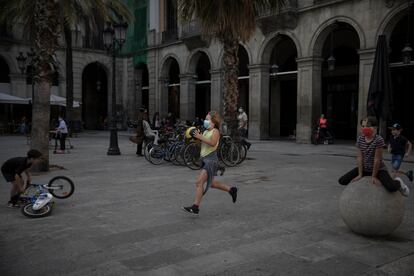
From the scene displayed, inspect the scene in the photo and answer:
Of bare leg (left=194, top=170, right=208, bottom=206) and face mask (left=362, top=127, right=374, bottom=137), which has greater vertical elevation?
face mask (left=362, top=127, right=374, bottom=137)

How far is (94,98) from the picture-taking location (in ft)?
131

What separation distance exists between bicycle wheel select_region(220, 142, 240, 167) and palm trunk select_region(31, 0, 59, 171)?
16.1ft

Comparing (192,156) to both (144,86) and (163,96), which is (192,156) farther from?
(144,86)

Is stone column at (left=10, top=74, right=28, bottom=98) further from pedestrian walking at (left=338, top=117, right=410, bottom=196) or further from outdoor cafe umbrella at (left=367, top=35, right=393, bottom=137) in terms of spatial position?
pedestrian walking at (left=338, top=117, right=410, bottom=196)

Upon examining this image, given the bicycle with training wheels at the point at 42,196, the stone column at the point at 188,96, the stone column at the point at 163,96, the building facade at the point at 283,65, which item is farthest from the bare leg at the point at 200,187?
the stone column at the point at 163,96

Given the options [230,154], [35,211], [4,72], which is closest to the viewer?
[35,211]

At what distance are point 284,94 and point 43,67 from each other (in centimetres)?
1953

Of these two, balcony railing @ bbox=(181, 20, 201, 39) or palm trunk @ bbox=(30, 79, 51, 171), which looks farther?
balcony railing @ bbox=(181, 20, 201, 39)

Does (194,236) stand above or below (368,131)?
below

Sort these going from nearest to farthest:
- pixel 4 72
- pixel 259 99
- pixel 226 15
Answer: pixel 226 15
pixel 259 99
pixel 4 72

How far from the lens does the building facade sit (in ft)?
61.6

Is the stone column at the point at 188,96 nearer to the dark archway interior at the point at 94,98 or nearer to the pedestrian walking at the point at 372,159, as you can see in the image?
the dark archway interior at the point at 94,98

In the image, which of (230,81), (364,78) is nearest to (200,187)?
(230,81)

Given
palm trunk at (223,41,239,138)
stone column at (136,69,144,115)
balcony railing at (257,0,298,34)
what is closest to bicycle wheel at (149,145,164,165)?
palm trunk at (223,41,239,138)
